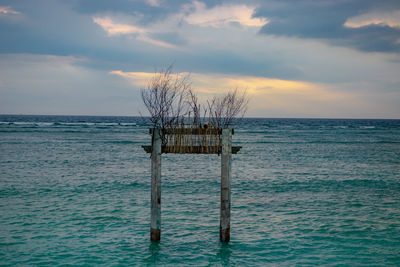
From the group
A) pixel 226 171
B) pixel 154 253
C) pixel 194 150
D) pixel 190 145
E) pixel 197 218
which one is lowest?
pixel 154 253

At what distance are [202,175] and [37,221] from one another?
1124 centimetres

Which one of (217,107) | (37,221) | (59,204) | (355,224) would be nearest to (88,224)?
(37,221)

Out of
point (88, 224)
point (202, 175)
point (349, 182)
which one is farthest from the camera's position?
point (202, 175)

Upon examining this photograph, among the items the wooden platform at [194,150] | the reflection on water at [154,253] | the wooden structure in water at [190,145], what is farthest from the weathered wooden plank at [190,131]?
the reflection on water at [154,253]

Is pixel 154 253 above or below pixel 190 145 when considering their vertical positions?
below

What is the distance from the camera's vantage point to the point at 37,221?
39.6 ft

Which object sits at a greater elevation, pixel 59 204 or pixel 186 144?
pixel 186 144

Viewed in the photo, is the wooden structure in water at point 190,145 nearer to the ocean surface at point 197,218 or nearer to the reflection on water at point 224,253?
the reflection on water at point 224,253

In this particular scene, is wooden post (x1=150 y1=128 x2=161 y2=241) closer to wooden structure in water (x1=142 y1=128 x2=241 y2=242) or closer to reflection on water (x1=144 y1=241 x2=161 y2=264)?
wooden structure in water (x1=142 y1=128 x2=241 y2=242)

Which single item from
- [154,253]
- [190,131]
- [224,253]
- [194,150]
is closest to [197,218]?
[224,253]

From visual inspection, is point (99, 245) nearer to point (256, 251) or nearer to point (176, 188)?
point (256, 251)

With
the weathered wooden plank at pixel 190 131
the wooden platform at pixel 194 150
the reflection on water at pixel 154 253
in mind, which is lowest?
the reflection on water at pixel 154 253

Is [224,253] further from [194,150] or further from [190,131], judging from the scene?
[190,131]

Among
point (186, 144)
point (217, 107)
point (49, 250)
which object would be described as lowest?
point (49, 250)
